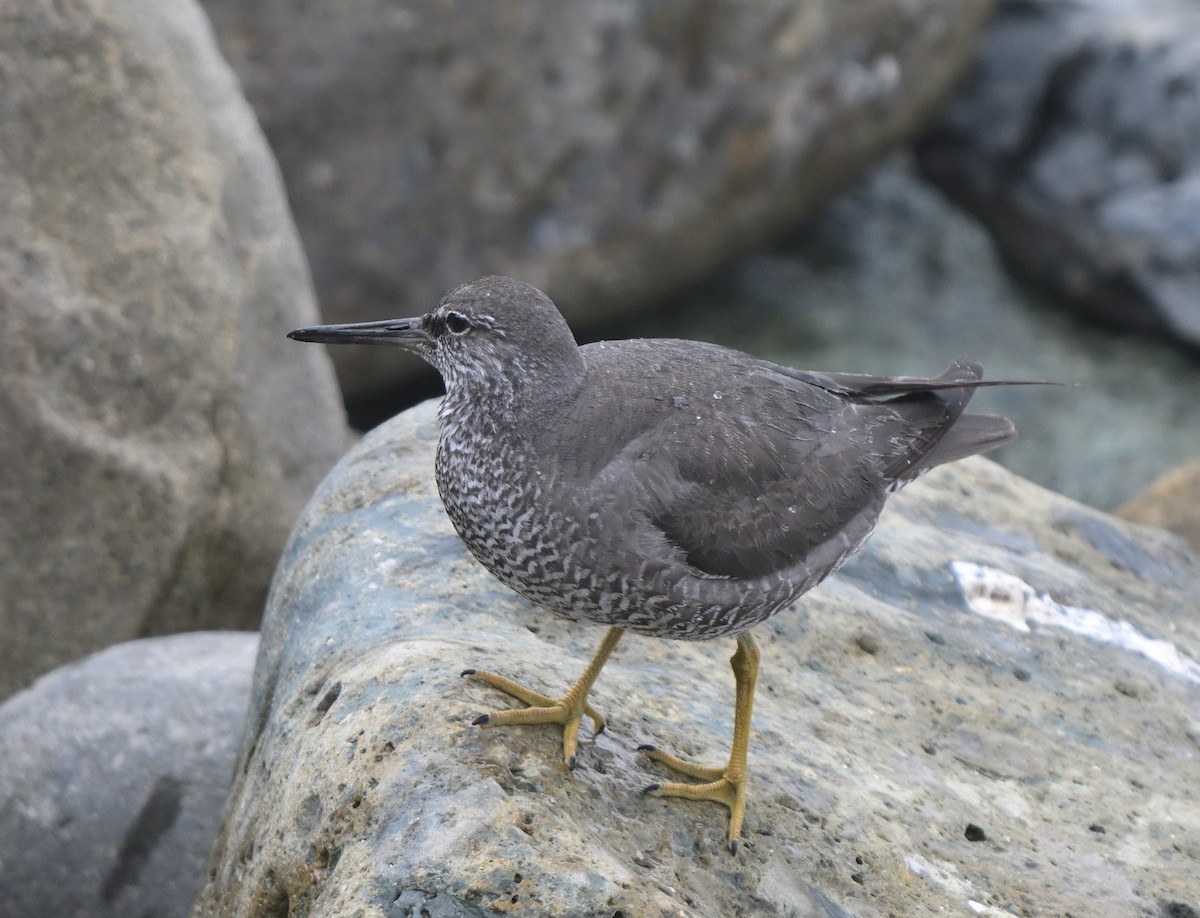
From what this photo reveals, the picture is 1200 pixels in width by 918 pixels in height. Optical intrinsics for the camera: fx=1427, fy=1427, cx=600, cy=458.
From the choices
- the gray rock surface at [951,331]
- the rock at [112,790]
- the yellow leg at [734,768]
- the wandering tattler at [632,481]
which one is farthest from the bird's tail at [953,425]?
the gray rock surface at [951,331]

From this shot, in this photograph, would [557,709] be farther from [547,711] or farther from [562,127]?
[562,127]

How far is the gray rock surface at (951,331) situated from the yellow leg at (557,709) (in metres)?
7.33

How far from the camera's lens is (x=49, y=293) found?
650 centimetres

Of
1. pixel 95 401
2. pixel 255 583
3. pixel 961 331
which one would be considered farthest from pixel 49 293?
pixel 961 331

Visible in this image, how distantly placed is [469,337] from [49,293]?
2.94 m

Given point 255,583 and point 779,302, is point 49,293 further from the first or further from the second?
point 779,302

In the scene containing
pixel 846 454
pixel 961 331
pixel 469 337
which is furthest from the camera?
pixel 961 331

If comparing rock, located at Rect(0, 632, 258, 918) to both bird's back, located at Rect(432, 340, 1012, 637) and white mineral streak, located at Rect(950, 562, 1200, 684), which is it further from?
white mineral streak, located at Rect(950, 562, 1200, 684)

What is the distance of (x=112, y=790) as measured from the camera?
5.51 m

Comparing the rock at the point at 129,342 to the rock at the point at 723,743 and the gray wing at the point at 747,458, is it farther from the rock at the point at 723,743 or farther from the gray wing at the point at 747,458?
the gray wing at the point at 747,458

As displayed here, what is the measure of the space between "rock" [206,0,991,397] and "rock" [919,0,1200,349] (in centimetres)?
97

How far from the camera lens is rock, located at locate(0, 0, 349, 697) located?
6.49m

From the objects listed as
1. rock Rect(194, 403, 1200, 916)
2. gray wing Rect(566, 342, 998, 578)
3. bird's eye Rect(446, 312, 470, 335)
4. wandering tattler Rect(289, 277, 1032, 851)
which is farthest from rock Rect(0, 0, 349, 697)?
gray wing Rect(566, 342, 998, 578)

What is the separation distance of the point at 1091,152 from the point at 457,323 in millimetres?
8705
